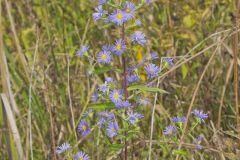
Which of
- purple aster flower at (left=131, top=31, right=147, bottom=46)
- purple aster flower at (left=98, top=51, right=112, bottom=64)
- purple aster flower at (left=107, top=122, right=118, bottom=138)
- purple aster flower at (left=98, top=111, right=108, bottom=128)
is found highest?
purple aster flower at (left=131, top=31, right=147, bottom=46)

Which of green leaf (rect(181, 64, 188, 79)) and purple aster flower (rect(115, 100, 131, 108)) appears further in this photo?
green leaf (rect(181, 64, 188, 79))

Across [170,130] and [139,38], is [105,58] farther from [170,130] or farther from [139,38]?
[170,130]

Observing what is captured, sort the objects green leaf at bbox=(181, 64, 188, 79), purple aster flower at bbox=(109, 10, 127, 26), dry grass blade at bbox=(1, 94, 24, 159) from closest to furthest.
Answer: purple aster flower at bbox=(109, 10, 127, 26)
dry grass blade at bbox=(1, 94, 24, 159)
green leaf at bbox=(181, 64, 188, 79)

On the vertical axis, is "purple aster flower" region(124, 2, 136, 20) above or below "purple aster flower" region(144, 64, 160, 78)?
above

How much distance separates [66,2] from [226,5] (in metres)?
0.77

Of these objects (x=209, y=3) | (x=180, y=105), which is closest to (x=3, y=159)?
(x=180, y=105)

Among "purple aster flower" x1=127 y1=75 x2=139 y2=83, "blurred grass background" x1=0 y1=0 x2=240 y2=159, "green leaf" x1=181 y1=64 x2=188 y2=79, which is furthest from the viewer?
"green leaf" x1=181 y1=64 x2=188 y2=79

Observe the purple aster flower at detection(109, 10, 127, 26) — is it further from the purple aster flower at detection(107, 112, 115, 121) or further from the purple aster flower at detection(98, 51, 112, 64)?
the purple aster flower at detection(107, 112, 115, 121)

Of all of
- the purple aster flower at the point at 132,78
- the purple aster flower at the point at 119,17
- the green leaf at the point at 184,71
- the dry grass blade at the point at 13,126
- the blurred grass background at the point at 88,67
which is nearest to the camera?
the purple aster flower at the point at 119,17

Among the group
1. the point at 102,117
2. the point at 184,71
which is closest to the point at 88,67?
the point at 184,71

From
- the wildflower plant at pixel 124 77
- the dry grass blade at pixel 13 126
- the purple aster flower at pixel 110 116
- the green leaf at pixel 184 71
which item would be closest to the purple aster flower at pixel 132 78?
the wildflower plant at pixel 124 77

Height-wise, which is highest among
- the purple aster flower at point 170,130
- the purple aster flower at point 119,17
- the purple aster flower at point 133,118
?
the purple aster flower at point 119,17

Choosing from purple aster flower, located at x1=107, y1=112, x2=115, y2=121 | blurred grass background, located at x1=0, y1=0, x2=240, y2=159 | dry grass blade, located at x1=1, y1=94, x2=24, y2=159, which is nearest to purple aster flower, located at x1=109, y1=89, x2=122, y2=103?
purple aster flower, located at x1=107, y1=112, x2=115, y2=121

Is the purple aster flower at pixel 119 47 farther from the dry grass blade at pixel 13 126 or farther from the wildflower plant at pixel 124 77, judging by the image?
the dry grass blade at pixel 13 126
